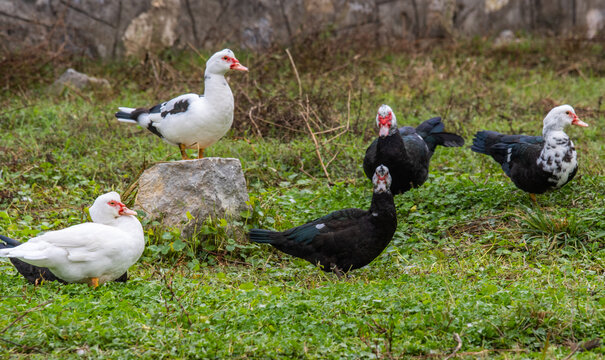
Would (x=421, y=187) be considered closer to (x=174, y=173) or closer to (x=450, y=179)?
(x=450, y=179)

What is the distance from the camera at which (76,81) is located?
10.8 m

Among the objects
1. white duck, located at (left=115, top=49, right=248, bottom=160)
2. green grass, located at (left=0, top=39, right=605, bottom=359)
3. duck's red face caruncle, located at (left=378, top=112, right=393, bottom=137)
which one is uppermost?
white duck, located at (left=115, top=49, right=248, bottom=160)

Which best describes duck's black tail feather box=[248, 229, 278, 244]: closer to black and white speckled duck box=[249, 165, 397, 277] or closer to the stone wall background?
black and white speckled duck box=[249, 165, 397, 277]

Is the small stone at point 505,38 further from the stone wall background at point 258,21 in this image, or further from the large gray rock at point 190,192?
the large gray rock at point 190,192

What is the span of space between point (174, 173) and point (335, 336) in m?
2.61

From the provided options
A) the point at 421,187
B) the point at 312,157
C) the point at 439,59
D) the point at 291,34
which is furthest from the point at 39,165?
the point at 439,59

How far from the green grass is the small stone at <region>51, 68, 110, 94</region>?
215 millimetres

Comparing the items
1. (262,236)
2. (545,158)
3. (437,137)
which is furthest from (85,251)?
(437,137)

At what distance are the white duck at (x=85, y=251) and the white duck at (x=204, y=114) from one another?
1.64 metres

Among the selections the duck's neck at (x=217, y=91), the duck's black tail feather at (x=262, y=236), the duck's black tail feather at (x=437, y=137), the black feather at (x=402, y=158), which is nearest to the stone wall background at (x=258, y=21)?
the duck's black tail feather at (x=437, y=137)

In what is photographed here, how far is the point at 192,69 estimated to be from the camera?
11.5 metres

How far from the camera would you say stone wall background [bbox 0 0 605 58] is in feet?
38.8

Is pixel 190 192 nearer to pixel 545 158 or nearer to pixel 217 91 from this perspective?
pixel 217 91

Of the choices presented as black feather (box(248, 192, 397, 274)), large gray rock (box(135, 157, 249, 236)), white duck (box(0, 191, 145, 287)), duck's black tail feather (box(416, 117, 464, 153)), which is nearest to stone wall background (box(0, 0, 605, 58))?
duck's black tail feather (box(416, 117, 464, 153))
